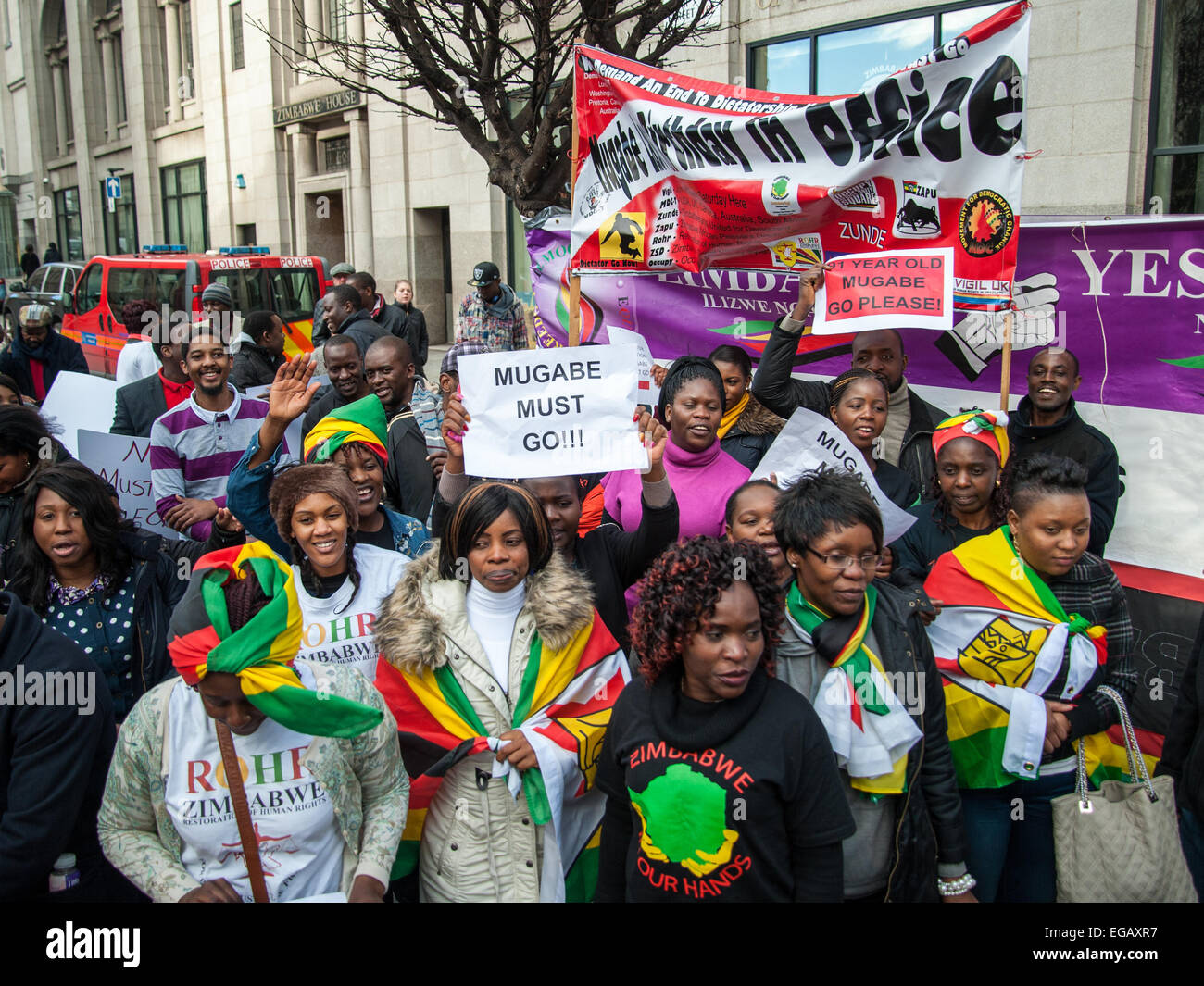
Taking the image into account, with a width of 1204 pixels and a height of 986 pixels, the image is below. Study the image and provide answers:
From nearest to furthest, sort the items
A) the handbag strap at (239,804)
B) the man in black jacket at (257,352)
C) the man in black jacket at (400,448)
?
the handbag strap at (239,804) → the man in black jacket at (400,448) → the man in black jacket at (257,352)

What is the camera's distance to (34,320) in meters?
7.15

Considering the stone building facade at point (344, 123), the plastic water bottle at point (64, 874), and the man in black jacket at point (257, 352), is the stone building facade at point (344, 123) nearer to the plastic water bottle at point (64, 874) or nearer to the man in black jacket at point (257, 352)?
the man in black jacket at point (257, 352)

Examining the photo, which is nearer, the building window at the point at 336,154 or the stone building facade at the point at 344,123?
the stone building facade at the point at 344,123

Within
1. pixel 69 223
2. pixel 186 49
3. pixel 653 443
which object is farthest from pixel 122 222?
pixel 653 443

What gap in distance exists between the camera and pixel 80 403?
5.69m

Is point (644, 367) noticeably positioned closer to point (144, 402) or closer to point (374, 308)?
point (144, 402)

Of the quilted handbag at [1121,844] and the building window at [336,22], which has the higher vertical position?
the building window at [336,22]

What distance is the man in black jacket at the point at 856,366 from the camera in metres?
4.63

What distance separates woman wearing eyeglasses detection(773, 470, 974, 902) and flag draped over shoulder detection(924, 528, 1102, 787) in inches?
10.0

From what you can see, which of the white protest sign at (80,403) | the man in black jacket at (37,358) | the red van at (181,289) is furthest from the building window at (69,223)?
the white protest sign at (80,403)

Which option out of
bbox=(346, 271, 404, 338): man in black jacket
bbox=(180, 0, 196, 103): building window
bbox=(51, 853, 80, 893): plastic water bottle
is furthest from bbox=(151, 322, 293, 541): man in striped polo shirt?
bbox=(180, 0, 196, 103): building window

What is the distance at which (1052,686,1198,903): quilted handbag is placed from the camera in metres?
2.74

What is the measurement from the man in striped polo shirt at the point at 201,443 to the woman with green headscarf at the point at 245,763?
1.96m

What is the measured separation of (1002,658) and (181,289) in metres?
12.3
